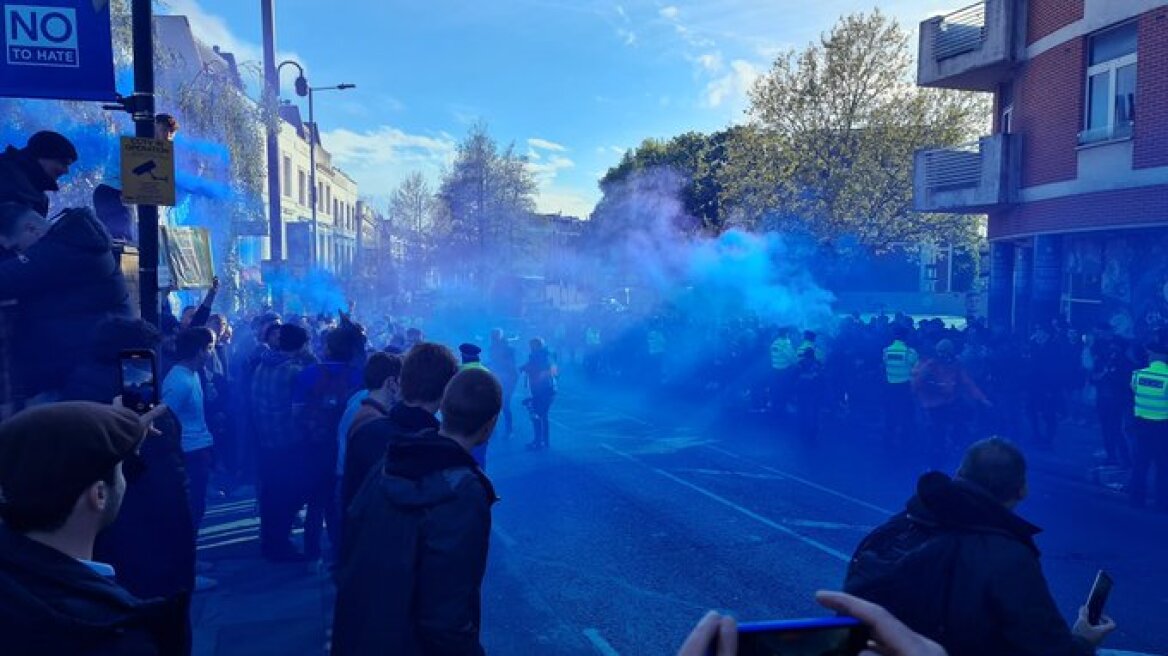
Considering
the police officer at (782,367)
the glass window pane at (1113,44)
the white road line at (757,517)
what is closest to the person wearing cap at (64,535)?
the white road line at (757,517)

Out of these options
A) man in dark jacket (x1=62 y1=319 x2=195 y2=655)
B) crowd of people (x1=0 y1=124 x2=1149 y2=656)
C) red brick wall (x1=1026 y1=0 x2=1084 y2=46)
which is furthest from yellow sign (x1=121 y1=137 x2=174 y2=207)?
red brick wall (x1=1026 y1=0 x2=1084 y2=46)

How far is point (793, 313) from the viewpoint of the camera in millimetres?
23969

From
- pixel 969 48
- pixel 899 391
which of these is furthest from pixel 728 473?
pixel 969 48

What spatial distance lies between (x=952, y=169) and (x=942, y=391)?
10164 mm

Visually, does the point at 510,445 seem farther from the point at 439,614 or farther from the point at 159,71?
the point at 439,614

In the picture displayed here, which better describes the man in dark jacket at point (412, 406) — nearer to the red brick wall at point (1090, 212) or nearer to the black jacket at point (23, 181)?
the black jacket at point (23, 181)

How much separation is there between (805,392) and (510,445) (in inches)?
191

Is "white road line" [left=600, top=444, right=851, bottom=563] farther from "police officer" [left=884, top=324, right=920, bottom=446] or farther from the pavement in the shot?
"police officer" [left=884, top=324, right=920, bottom=446]

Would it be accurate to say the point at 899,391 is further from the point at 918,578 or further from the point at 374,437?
the point at 918,578

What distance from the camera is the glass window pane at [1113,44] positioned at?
14.1m

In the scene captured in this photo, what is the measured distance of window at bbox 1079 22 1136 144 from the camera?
14117 mm

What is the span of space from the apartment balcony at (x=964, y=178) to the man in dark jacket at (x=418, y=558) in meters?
17.5

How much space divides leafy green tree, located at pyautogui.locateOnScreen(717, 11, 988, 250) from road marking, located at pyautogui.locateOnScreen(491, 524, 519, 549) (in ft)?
74.6

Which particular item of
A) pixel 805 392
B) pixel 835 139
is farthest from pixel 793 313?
pixel 805 392
